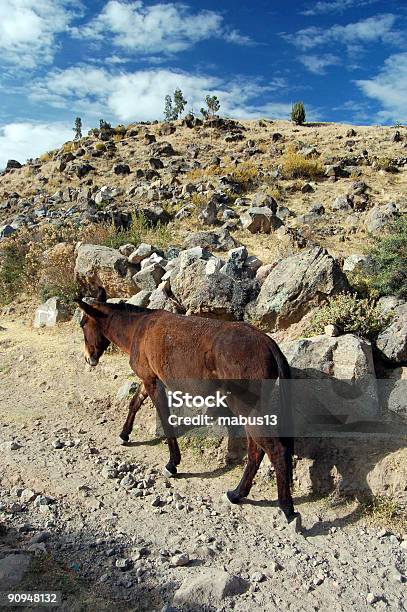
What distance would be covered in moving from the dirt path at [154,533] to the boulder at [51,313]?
4.55 metres

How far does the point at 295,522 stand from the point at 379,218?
11.5 metres

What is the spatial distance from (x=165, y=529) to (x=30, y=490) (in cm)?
181

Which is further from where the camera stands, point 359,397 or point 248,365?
point 359,397

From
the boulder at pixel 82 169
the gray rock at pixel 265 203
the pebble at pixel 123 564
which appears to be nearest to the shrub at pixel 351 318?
the pebble at pixel 123 564

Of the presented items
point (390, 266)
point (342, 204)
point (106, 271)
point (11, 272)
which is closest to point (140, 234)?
point (106, 271)

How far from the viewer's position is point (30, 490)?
5441mm

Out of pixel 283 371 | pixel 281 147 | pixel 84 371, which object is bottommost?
pixel 84 371

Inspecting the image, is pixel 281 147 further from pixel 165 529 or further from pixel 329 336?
pixel 165 529

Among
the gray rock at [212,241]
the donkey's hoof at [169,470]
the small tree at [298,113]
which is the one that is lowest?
the donkey's hoof at [169,470]

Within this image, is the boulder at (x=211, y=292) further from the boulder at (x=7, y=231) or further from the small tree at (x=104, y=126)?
the small tree at (x=104, y=126)

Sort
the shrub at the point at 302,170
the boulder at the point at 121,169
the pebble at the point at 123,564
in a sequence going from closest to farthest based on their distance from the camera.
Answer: the pebble at the point at 123,564
the shrub at the point at 302,170
the boulder at the point at 121,169

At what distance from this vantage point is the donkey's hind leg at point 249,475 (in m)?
5.28

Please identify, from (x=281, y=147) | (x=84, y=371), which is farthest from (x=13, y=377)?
(x=281, y=147)

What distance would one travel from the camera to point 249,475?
5277mm
